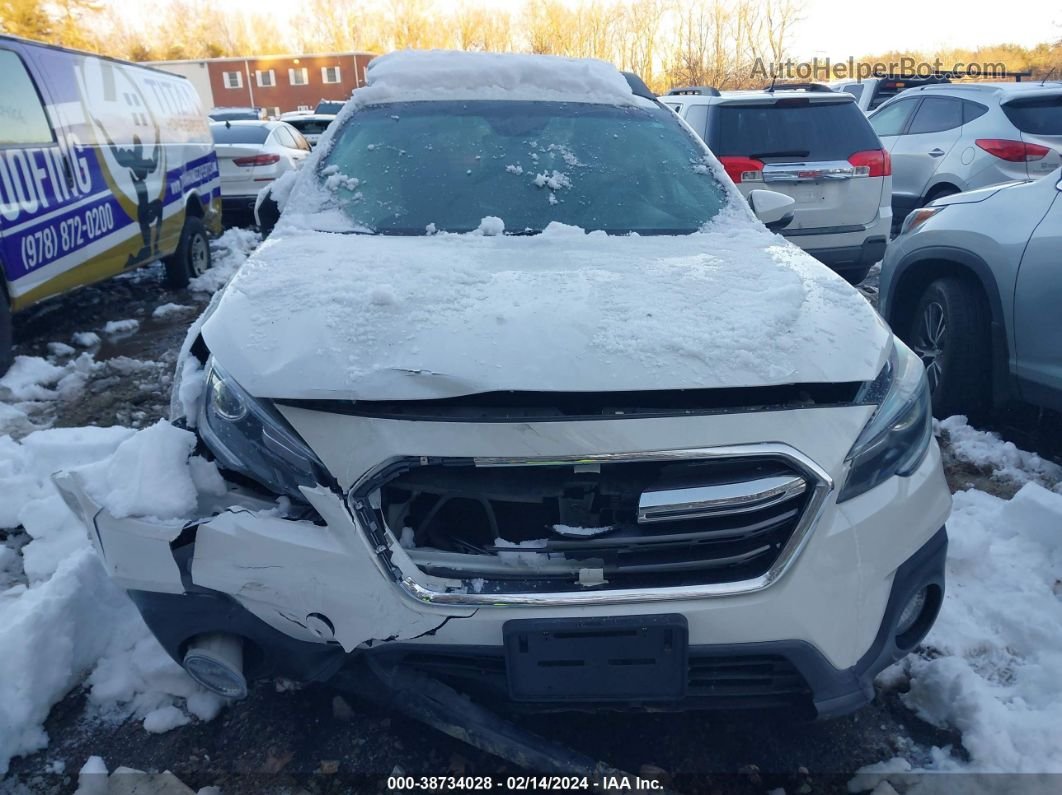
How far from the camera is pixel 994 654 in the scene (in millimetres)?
2387

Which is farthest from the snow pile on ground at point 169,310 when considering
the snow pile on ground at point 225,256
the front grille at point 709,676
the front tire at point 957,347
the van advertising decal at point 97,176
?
the front grille at point 709,676

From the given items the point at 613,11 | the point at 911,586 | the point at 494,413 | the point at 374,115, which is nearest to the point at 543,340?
the point at 494,413

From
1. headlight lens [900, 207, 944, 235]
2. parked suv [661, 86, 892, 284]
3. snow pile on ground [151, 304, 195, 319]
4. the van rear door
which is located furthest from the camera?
snow pile on ground [151, 304, 195, 319]

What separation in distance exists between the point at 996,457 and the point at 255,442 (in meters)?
3.44

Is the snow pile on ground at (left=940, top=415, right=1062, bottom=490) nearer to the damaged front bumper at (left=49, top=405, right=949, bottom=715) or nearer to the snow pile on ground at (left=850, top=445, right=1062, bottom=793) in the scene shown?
the snow pile on ground at (left=850, top=445, right=1062, bottom=793)

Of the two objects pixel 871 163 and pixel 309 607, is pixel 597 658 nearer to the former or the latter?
pixel 309 607

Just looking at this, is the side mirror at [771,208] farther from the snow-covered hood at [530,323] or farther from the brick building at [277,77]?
the brick building at [277,77]

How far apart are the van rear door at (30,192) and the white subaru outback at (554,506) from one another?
363cm

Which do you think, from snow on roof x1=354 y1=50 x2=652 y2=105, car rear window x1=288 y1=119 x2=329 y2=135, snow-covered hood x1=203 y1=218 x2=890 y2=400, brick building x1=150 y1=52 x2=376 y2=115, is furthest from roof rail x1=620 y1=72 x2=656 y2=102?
brick building x1=150 y1=52 x2=376 y2=115

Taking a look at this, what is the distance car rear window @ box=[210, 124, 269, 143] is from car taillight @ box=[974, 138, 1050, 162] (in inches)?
344

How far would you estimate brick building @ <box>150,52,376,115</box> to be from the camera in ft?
203

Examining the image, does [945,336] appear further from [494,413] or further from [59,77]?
[59,77]

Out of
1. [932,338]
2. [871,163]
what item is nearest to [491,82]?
[932,338]

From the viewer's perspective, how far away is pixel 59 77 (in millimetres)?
5469
